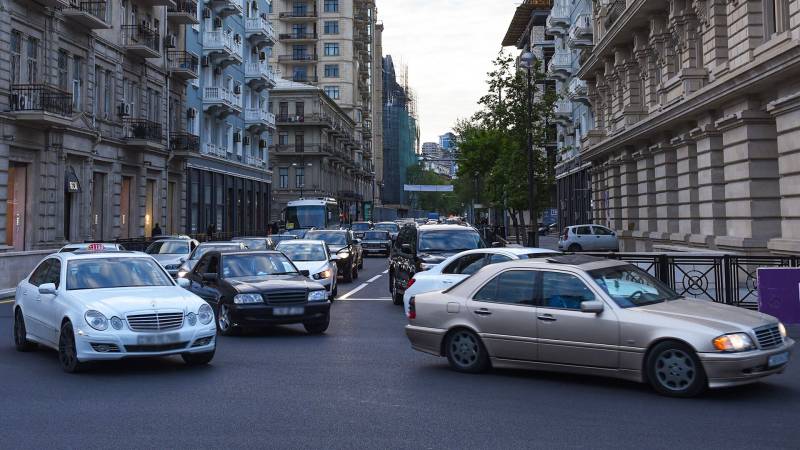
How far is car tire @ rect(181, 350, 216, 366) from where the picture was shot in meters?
10.9

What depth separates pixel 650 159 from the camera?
1294 inches

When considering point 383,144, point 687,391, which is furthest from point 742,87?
point 383,144

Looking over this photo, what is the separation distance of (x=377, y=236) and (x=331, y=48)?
62.5 metres

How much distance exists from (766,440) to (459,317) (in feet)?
14.1

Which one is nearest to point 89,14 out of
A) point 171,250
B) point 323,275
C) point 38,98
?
point 38,98

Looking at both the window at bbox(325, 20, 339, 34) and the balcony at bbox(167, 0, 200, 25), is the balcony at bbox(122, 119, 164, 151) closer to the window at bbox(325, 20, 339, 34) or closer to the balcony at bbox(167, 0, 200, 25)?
the balcony at bbox(167, 0, 200, 25)

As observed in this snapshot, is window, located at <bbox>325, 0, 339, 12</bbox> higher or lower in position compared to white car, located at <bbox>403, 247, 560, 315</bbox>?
higher

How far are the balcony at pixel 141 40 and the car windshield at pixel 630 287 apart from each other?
3369 centimetres

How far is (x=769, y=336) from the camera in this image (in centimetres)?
871

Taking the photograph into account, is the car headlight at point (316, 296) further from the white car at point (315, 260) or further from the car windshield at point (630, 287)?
the car windshield at point (630, 287)

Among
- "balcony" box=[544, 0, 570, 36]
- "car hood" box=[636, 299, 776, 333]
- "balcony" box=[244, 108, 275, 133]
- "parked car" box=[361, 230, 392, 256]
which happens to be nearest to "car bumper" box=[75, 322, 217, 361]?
"car hood" box=[636, 299, 776, 333]

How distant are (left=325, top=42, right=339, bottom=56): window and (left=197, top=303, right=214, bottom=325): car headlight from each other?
3778 inches

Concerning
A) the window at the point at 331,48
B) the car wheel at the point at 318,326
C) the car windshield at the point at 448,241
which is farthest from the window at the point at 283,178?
the car wheel at the point at 318,326

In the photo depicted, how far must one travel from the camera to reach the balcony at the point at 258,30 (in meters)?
59.8
